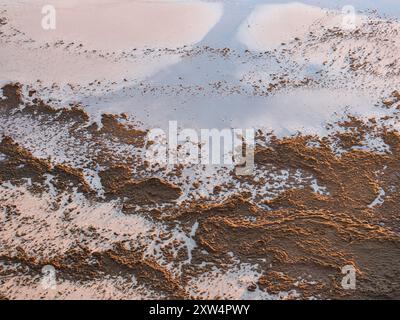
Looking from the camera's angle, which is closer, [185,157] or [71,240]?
[71,240]

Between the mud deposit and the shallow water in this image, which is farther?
the shallow water

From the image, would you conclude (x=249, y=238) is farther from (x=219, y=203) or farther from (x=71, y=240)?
(x=71, y=240)

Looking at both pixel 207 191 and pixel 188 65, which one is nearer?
pixel 207 191

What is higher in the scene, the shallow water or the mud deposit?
the shallow water

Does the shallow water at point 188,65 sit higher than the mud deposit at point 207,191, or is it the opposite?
the shallow water at point 188,65

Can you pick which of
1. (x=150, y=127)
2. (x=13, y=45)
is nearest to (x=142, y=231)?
(x=150, y=127)

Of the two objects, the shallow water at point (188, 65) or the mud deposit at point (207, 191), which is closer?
the mud deposit at point (207, 191)

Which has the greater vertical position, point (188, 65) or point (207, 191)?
point (188, 65)
